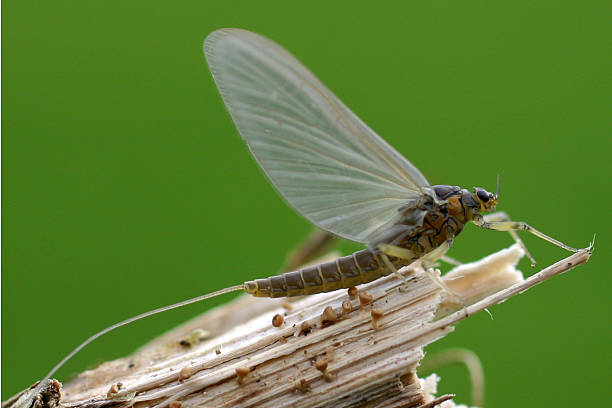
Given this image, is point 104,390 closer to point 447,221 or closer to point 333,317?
point 333,317

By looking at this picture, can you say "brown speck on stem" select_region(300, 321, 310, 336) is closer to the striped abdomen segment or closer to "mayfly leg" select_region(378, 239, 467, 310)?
the striped abdomen segment

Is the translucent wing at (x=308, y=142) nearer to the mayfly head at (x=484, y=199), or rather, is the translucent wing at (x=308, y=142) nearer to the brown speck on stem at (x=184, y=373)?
the mayfly head at (x=484, y=199)

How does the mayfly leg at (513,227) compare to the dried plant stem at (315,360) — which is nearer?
the dried plant stem at (315,360)

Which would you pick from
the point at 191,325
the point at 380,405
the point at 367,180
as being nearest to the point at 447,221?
the point at 367,180

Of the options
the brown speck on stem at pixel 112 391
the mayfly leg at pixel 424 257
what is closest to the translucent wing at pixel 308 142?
the mayfly leg at pixel 424 257

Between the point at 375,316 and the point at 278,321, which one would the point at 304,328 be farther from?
the point at 375,316

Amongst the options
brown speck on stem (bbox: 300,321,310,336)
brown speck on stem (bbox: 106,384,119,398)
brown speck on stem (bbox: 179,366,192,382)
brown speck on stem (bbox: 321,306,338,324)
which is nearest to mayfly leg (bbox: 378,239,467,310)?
brown speck on stem (bbox: 321,306,338,324)
